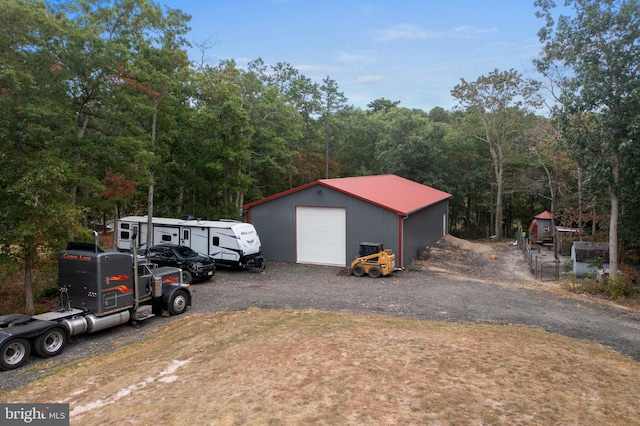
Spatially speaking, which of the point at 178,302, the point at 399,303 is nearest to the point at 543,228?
the point at 399,303

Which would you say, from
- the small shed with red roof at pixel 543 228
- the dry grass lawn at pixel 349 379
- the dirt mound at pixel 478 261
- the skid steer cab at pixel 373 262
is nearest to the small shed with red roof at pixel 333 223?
the skid steer cab at pixel 373 262

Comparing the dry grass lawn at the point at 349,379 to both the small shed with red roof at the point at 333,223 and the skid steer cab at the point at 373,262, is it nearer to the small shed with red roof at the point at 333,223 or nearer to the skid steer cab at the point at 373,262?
the skid steer cab at the point at 373,262

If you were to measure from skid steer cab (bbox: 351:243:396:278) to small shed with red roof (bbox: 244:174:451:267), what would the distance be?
1387 mm

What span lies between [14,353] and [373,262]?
1303 centimetres

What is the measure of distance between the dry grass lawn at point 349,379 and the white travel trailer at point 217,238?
353 inches

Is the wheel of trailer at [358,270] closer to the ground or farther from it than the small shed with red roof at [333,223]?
closer to the ground

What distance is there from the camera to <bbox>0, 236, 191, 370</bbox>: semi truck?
9.84m

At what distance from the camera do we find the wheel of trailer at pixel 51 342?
10.0m

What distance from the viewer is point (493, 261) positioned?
1010 inches

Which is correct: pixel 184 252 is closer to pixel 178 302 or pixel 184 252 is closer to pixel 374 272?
pixel 178 302

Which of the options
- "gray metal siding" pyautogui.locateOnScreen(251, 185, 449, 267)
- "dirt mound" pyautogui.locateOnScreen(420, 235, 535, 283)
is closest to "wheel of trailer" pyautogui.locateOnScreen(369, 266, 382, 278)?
"gray metal siding" pyautogui.locateOnScreen(251, 185, 449, 267)

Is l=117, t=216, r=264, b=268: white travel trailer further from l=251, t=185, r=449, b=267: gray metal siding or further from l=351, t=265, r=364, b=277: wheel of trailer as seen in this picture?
l=351, t=265, r=364, b=277: wheel of trailer

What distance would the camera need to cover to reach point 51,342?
34.1ft

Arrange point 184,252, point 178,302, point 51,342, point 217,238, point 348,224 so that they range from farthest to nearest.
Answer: point 348,224 → point 217,238 → point 184,252 → point 178,302 → point 51,342
